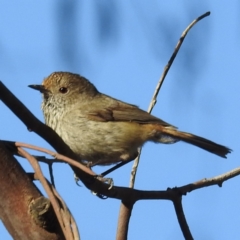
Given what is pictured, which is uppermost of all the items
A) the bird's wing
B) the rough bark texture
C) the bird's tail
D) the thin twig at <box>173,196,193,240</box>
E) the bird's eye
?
the bird's eye

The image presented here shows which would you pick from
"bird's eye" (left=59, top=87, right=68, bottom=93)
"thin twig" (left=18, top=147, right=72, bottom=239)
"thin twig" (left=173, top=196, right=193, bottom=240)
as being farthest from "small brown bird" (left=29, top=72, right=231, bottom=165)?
"thin twig" (left=18, top=147, right=72, bottom=239)

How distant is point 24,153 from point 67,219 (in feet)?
0.86

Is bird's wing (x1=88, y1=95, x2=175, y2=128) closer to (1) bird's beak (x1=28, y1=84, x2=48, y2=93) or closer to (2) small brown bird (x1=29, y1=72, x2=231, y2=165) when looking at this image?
(2) small brown bird (x1=29, y1=72, x2=231, y2=165)

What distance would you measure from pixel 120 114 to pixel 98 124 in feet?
1.02

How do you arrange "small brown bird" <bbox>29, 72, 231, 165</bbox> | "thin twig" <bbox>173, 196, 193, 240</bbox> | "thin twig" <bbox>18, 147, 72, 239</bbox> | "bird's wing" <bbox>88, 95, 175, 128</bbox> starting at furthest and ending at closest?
"bird's wing" <bbox>88, 95, 175, 128</bbox>, "small brown bird" <bbox>29, 72, 231, 165</bbox>, "thin twig" <bbox>173, 196, 193, 240</bbox>, "thin twig" <bbox>18, 147, 72, 239</bbox>

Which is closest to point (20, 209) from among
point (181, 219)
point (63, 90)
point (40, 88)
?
point (181, 219)

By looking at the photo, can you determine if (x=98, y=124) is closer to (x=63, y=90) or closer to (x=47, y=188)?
(x=63, y=90)

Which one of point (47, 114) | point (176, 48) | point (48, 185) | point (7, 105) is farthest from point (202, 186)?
point (47, 114)

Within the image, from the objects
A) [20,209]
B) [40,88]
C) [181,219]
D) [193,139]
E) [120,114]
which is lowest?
[20,209]

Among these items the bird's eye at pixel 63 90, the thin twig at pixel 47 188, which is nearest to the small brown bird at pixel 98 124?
the bird's eye at pixel 63 90

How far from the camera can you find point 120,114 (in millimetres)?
4383

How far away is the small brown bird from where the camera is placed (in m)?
3.95

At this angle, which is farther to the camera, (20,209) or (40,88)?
(40,88)

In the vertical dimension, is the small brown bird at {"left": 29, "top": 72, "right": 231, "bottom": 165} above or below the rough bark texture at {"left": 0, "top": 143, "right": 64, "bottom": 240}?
above
